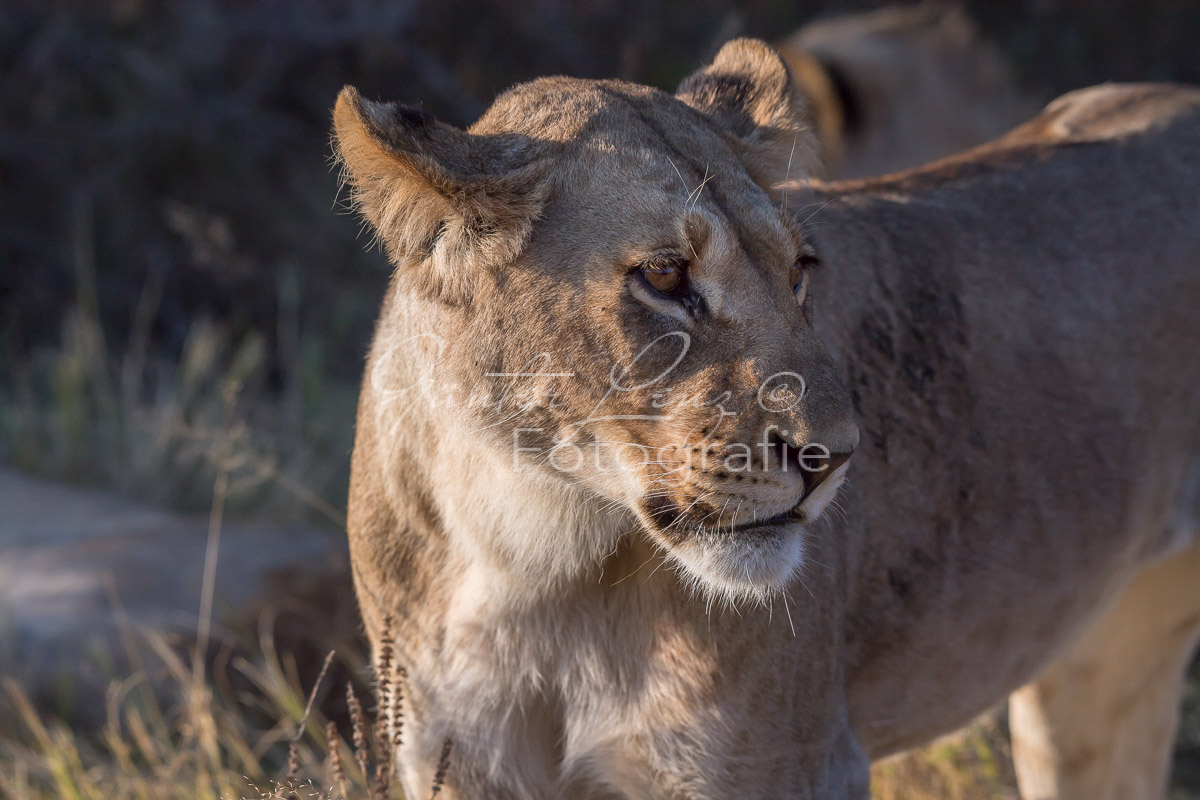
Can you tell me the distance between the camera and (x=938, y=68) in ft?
24.9

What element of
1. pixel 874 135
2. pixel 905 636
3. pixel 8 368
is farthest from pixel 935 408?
pixel 8 368

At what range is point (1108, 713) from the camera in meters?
3.81

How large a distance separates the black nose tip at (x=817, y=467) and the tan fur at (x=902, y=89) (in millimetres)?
4810

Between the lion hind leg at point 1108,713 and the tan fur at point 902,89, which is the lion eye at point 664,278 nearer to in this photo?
the lion hind leg at point 1108,713

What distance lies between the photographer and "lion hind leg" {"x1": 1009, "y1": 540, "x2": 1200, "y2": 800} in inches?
149

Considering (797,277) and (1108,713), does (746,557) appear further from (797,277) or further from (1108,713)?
(1108,713)

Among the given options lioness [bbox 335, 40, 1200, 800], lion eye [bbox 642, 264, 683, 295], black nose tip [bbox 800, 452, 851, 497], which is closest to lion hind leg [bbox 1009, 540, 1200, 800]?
lioness [bbox 335, 40, 1200, 800]

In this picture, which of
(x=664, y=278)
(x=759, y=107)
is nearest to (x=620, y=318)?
(x=664, y=278)

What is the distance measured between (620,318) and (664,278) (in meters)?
0.10

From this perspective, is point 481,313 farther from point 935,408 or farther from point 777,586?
point 935,408

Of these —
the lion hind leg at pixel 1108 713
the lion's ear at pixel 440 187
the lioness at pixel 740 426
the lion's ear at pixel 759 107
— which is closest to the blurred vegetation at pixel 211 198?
the lion hind leg at pixel 1108 713

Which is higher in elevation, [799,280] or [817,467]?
[799,280]

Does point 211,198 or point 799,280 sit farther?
point 211,198

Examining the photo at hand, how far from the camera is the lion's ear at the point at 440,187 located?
2211 millimetres
